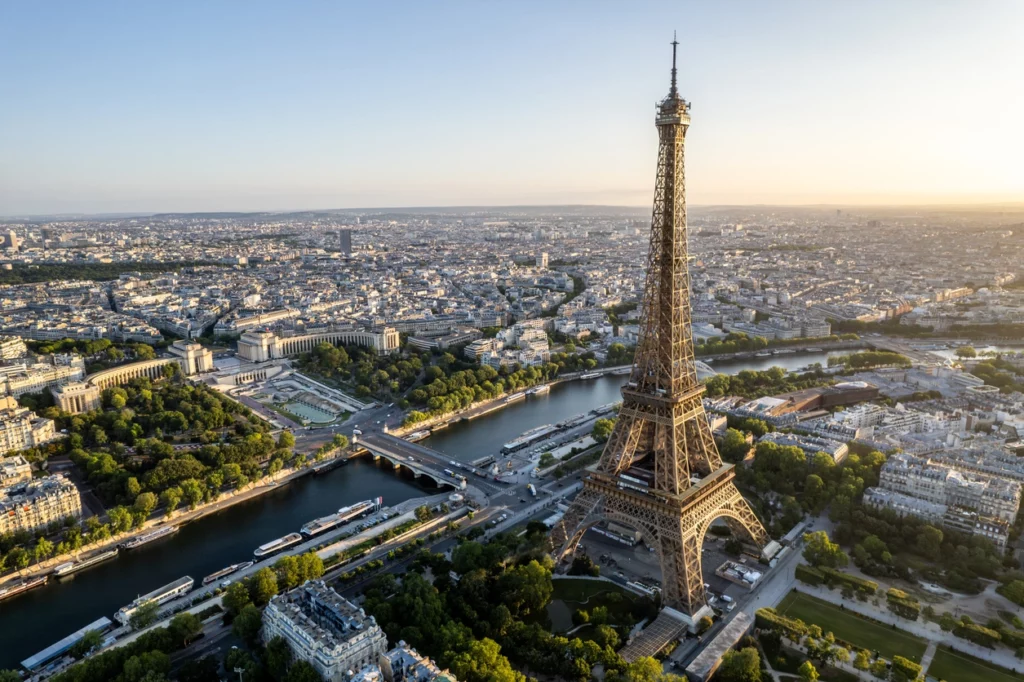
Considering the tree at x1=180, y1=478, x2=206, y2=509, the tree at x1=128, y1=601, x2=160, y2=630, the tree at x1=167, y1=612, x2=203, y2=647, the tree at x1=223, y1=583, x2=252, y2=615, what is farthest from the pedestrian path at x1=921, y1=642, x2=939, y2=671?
Result: the tree at x1=180, y1=478, x2=206, y2=509

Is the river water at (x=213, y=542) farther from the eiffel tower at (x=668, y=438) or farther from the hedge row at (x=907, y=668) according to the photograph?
the hedge row at (x=907, y=668)

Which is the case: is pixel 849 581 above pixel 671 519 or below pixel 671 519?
below

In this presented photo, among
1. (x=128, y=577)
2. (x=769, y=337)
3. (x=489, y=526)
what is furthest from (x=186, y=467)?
(x=769, y=337)

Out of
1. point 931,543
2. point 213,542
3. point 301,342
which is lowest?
point 213,542

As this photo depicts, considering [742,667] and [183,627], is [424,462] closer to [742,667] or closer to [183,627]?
[183,627]

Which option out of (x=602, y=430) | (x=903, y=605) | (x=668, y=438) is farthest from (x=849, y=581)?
(x=602, y=430)

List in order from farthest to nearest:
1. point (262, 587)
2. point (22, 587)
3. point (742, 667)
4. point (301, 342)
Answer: point (301, 342), point (22, 587), point (262, 587), point (742, 667)

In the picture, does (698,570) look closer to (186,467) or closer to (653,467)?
(653,467)

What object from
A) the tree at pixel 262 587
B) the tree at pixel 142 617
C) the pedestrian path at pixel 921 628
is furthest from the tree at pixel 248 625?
the pedestrian path at pixel 921 628
